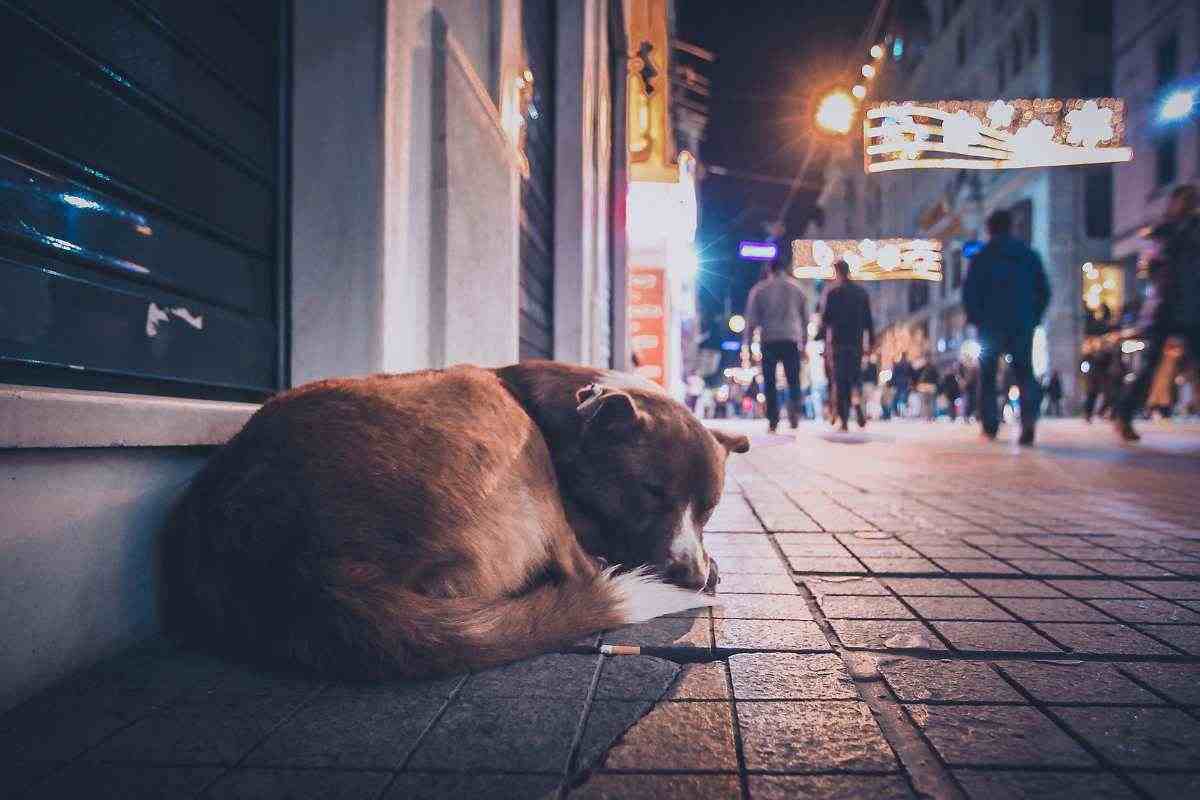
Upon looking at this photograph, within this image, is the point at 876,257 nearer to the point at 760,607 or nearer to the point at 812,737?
the point at 760,607

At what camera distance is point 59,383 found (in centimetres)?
161

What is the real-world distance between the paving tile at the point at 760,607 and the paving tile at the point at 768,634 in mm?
47

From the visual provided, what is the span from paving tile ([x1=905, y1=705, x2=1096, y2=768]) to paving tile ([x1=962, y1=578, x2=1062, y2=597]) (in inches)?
35.4

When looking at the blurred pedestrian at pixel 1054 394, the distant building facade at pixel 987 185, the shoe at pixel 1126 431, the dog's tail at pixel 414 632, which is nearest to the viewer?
the dog's tail at pixel 414 632

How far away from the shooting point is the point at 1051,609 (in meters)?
2.01

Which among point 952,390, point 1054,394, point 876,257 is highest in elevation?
point 876,257

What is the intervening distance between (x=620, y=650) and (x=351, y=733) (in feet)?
2.20

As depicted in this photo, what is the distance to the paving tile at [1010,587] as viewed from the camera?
7.11 feet

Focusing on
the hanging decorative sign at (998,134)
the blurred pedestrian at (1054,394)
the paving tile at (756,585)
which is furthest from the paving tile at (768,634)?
the blurred pedestrian at (1054,394)

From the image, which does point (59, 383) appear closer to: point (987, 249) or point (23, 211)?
point (23, 211)

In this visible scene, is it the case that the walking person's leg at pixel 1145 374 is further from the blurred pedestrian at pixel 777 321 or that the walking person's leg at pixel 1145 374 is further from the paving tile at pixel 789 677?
the paving tile at pixel 789 677

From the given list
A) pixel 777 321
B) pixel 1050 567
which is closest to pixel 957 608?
pixel 1050 567

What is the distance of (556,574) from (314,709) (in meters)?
0.73

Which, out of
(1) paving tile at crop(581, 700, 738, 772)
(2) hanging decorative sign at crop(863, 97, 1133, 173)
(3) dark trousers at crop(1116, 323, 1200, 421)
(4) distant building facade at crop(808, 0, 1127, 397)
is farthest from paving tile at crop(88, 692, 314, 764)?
(4) distant building facade at crop(808, 0, 1127, 397)
